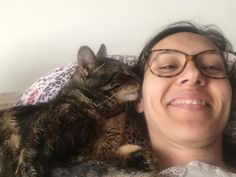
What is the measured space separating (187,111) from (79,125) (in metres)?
0.31

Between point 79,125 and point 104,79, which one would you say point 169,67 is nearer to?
point 104,79

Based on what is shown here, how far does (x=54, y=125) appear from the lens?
111 centimetres

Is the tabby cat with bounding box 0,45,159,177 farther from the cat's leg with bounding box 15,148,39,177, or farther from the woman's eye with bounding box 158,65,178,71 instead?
the woman's eye with bounding box 158,65,178,71

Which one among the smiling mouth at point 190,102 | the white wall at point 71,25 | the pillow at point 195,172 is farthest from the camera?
the white wall at point 71,25

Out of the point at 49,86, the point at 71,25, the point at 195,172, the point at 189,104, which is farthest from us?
the point at 71,25

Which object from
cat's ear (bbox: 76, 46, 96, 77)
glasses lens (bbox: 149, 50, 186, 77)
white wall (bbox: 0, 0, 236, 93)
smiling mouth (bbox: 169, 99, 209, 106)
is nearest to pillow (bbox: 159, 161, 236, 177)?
smiling mouth (bbox: 169, 99, 209, 106)

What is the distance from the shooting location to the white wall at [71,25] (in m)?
1.85

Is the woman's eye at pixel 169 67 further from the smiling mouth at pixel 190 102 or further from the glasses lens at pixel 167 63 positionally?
the smiling mouth at pixel 190 102

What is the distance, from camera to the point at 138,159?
1.10 m

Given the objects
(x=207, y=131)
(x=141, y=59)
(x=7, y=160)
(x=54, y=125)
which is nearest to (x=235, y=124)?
(x=207, y=131)

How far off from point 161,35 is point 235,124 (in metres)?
0.39

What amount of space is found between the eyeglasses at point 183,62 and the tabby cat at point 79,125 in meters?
0.11

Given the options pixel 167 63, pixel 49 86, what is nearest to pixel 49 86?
pixel 49 86

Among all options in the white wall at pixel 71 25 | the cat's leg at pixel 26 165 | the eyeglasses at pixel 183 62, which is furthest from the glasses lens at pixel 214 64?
the white wall at pixel 71 25
